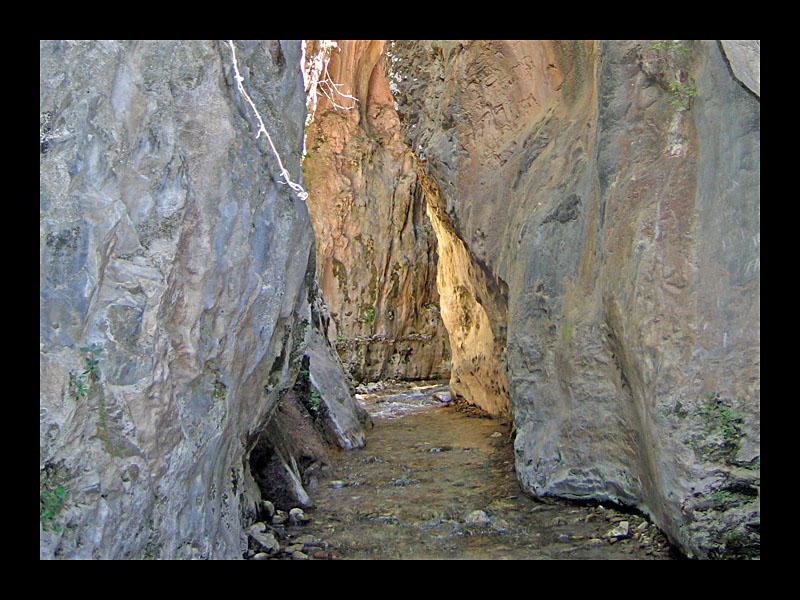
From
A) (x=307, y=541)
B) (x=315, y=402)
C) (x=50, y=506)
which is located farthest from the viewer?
(x=315, y=402)

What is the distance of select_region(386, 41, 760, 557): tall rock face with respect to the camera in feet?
Result: 12.0

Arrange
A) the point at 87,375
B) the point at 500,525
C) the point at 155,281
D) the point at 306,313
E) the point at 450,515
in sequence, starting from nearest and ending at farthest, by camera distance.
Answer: the point at 87,375, the point at 155,281, the point at 500,525, the point at 450,515, the point at 306,313

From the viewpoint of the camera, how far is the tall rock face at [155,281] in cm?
265

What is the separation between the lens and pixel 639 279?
4.04 meters

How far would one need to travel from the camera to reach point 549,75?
20.5 ft

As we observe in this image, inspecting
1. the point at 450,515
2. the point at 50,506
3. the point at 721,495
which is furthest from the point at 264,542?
the point at 721,495

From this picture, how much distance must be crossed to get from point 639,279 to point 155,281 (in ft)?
9.21

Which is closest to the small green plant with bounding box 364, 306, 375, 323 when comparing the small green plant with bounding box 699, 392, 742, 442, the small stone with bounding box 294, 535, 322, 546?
the small stone with bounding box 294, 535, 322, 546

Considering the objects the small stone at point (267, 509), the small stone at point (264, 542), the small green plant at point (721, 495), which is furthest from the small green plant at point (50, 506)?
the small green plant at point (721, 495)

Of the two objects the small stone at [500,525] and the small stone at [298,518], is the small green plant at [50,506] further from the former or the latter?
the small stone at [500,525]

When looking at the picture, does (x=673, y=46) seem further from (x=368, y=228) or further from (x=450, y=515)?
(x=368, y=228)

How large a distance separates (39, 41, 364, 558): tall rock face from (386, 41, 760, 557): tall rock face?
2200 mm

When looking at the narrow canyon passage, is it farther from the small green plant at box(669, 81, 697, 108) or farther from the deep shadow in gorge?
the deep shadow in gorge

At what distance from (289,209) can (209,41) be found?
101 cm
